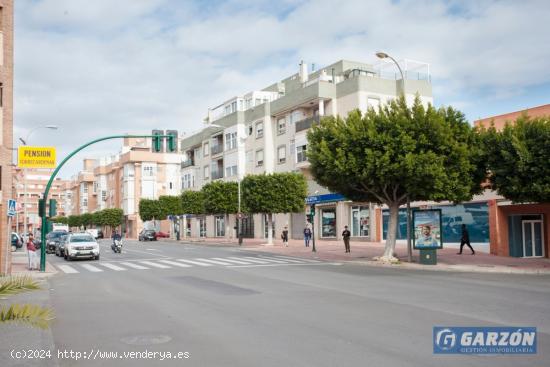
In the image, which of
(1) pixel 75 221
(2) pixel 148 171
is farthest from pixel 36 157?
(1) pixel 75 221

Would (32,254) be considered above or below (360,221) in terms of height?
below

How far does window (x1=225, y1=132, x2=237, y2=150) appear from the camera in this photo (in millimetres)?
61594

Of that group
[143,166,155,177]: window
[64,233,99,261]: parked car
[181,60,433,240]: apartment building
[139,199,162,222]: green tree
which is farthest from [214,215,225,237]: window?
[64,233,99,261]: parked car

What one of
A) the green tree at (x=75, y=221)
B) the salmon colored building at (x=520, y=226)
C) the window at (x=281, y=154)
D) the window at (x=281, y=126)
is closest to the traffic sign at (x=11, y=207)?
the salmon colored building at (x=520, y=226)

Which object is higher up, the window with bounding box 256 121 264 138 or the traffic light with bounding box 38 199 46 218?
the window with bounding box 256 121 264 138

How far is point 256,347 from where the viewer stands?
7629 mm

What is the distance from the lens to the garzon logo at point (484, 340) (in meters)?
7.56

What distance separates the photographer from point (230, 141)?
62625mm

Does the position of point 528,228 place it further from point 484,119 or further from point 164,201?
point 164,201

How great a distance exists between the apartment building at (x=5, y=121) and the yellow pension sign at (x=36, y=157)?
461mm

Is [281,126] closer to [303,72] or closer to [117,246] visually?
[303,72]

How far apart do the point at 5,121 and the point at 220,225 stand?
49209 millimetres

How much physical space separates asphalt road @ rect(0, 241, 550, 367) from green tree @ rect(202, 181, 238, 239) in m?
31.8

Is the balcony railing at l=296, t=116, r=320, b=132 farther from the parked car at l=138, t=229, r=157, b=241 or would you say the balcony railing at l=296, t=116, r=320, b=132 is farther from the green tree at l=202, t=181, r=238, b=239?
the parked car at l=138, t=229, r=157, b=241
